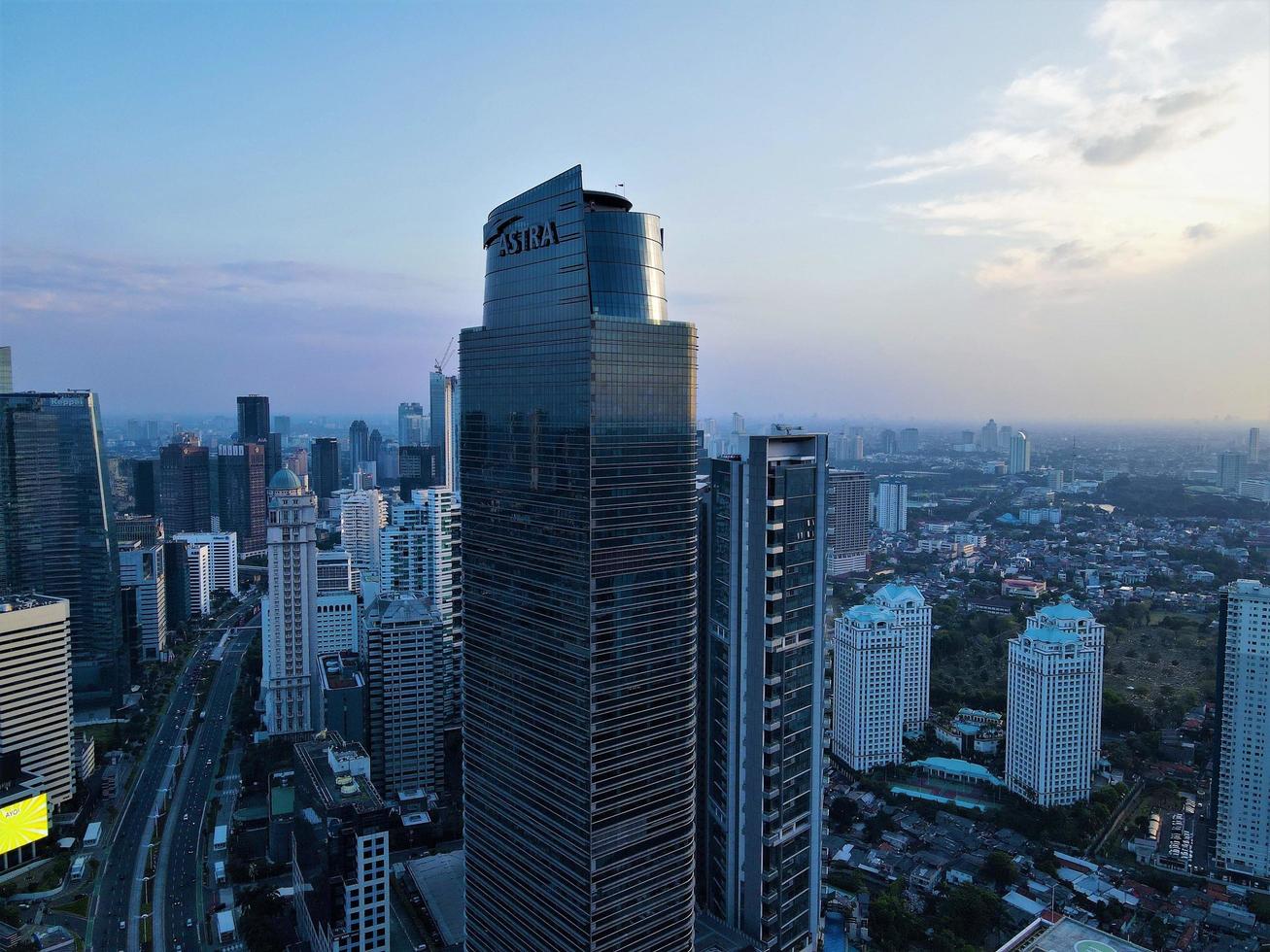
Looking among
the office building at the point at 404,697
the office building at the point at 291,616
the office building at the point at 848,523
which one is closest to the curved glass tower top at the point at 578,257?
the office building at the point at 404,697

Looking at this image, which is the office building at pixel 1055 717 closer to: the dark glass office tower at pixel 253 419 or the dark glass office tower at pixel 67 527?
the dark glass office tower at pixel 67 527

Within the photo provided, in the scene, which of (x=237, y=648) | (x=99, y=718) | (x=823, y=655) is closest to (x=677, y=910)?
(x=823, y=655)

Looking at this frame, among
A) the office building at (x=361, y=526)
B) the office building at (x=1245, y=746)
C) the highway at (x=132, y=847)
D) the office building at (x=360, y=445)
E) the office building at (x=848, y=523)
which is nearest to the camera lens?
the highway at (x=132, y=847)

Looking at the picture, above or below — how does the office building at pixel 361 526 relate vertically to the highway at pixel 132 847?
above

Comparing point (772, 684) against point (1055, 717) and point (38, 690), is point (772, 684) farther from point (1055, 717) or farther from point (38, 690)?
point (38, 690)

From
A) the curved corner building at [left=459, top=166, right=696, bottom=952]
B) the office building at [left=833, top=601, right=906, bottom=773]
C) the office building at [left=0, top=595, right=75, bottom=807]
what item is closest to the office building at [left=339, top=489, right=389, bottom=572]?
the office building at [left=0, top=595, right=75, bottom=807]

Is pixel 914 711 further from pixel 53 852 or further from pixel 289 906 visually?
pixel 53 852
